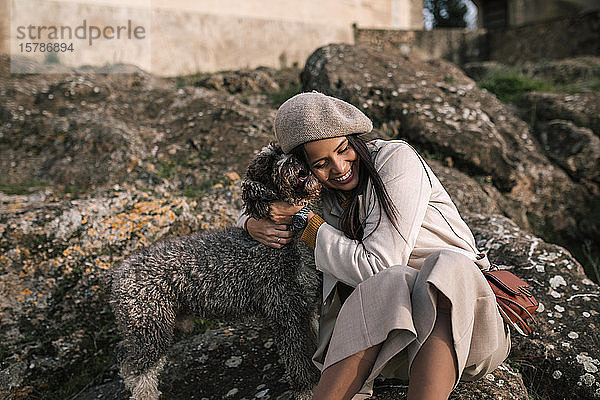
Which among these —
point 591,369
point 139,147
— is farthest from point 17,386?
point 591,369

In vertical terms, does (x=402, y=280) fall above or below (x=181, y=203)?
below

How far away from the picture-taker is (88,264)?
403cm

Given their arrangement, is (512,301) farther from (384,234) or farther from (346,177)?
(346,177)

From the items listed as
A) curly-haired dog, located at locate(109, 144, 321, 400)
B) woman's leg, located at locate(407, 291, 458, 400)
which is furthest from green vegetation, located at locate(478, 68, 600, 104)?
woman's leg, located at locate(407, 291, 458, 400)

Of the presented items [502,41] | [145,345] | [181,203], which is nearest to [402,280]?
[145,345]

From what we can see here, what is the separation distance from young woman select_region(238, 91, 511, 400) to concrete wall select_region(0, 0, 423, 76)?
7561 mm

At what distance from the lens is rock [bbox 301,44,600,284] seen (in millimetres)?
5508

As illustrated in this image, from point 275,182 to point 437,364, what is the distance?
1196 millimetres

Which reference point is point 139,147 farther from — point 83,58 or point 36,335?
point 83,58

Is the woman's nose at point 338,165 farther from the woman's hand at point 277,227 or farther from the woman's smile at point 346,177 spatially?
the woman's hand at point 277,227

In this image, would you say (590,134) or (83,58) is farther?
(83,58)

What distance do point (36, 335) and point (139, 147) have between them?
2.26m

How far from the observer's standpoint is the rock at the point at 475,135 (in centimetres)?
551

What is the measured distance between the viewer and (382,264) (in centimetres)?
242
